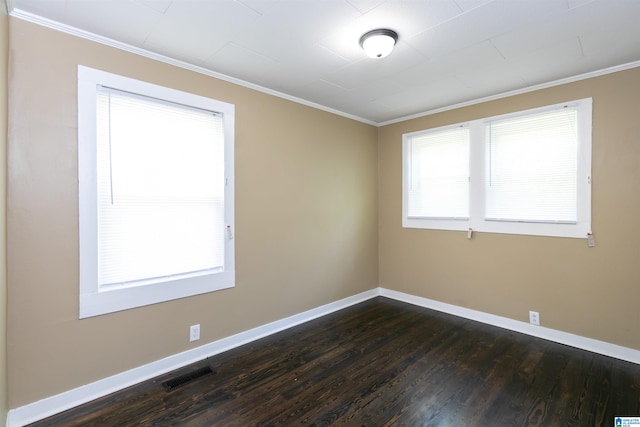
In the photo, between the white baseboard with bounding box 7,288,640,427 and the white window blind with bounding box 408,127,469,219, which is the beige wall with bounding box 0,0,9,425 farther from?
the white window blind with bounding box 408,127,469,219

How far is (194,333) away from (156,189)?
4.24 feet

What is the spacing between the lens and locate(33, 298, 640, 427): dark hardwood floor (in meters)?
1.92

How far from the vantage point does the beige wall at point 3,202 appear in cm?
165

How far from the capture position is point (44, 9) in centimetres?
183

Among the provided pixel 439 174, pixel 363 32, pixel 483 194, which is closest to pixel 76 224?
pixel 363 32

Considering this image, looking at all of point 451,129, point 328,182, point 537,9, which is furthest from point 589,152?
point 328,182

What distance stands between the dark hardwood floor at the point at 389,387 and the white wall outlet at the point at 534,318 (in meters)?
0.19

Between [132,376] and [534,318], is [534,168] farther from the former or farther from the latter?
[132,376]

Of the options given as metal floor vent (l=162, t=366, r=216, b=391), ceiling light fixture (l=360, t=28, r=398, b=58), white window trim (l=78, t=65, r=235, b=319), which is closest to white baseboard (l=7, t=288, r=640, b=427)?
metal floor vent (l=162, t=366, r=216, b=391)

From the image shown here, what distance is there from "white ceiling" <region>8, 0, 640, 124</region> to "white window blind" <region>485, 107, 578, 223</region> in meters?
0.43

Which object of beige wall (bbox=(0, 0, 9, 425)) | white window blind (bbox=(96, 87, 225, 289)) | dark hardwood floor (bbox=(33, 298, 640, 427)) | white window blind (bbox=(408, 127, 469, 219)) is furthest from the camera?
white window blind (bbox=(408, 127, 469, 219))

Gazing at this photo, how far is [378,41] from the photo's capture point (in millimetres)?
2053

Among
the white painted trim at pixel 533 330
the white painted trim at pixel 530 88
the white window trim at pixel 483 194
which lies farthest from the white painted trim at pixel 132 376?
the white painted trim at pixel 530 88

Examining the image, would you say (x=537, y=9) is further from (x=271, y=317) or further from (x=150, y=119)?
(x=271, y=317)
